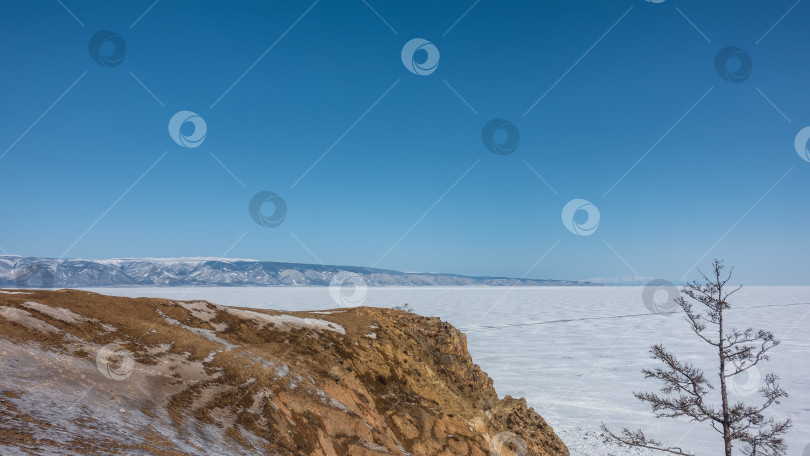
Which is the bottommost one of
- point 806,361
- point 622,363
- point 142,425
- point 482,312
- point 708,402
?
point 142,425

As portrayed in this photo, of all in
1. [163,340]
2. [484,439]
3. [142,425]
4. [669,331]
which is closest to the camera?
[142,425]

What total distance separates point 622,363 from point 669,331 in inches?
Answer: 1008

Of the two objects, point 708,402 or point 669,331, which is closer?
point 708,402

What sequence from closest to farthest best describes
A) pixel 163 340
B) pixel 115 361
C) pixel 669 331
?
1. pixel 115 361
2. pixel 163 340
3. pixel 669 331

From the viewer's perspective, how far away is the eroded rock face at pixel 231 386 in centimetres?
570

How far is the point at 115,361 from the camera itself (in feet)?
26.0

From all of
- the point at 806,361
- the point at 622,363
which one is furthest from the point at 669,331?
the point at 622,363

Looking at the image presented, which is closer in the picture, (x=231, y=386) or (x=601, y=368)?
(x=231, y=386)

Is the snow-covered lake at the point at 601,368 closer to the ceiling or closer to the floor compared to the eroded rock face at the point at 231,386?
closer to the ceiling

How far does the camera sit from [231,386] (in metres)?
8.59

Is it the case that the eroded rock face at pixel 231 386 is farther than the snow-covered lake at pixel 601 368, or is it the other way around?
the snow-covered lake at pixel 601 368

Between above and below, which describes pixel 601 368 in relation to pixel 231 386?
above

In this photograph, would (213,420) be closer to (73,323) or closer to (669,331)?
(73,323)

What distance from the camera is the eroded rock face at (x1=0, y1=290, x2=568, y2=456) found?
18.7ft
